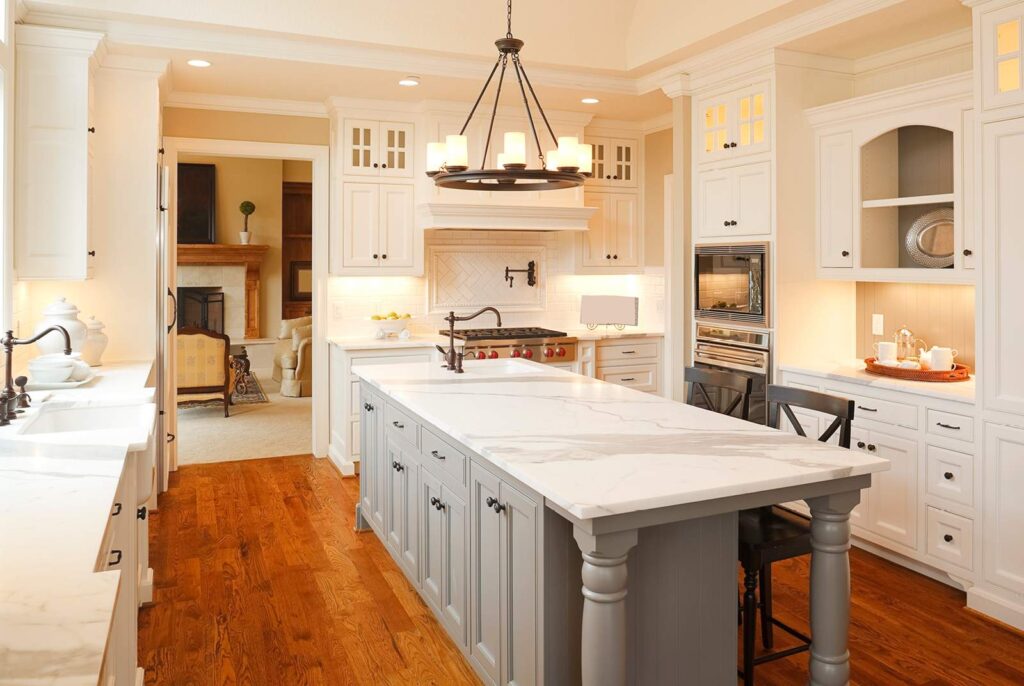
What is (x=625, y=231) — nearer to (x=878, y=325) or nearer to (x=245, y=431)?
(x=878, y=325)

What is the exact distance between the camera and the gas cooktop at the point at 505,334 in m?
5.96

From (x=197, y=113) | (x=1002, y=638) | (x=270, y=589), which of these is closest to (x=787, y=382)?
(x=1002, y=638)

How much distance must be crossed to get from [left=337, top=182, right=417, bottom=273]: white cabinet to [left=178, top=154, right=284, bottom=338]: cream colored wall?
4.98 meters

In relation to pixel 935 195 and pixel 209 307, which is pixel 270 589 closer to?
pixel 935 195

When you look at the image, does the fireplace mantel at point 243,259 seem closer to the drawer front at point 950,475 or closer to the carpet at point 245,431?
the carpet at point 245,431

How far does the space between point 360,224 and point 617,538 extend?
430 centimetres

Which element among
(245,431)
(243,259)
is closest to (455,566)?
(245,431)

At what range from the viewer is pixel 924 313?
4.33m

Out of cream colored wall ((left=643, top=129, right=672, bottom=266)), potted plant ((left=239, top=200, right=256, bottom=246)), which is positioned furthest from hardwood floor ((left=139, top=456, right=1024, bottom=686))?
potted plant ((left=239, top=200, right=256, bottom=246))

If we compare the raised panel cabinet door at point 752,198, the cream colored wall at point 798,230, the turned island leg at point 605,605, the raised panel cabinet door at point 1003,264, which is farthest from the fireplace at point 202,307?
Result: the turned island leg at point 605,605

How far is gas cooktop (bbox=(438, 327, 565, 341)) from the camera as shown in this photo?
5957mm

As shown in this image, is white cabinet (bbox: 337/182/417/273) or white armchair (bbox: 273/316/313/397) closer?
white cabinet (bbox: 337/182/417/273)

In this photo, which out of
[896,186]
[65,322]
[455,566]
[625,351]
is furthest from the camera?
[625,351]

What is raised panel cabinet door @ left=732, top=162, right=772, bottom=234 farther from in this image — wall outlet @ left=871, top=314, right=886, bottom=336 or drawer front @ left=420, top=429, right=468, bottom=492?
drawer front @ left=420, top=429, right=468, bottom=492
